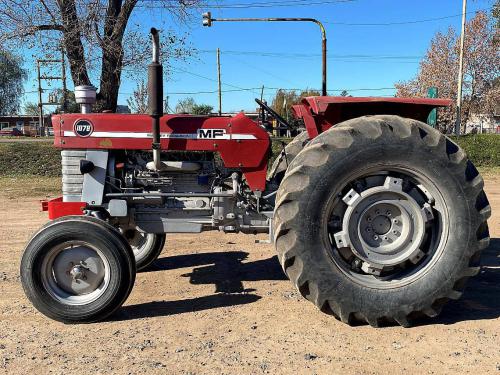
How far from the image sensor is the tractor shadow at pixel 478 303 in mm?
3879

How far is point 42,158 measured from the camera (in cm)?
1501

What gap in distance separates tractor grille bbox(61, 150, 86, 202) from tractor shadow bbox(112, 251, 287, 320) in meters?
1.10

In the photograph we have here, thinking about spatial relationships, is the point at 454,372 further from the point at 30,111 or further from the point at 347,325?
the point at 30,111

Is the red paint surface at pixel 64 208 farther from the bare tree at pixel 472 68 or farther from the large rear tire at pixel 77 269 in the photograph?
the bare tree at pixel 472 68

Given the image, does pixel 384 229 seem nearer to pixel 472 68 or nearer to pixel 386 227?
pixel 386 227

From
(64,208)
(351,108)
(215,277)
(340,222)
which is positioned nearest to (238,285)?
(215,277)

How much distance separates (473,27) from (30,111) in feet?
262

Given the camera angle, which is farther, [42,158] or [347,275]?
[42,158]

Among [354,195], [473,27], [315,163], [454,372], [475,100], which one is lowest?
[454,372]

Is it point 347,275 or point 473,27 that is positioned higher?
point 473,27

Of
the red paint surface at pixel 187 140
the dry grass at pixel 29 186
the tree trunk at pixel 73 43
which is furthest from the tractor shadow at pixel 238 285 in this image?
the tree trunk at pixel 73 43

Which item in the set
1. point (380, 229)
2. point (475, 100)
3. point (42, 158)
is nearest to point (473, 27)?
point (475, 100)

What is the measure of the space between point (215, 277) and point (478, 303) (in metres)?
2.50

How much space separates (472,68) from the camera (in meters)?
32.4
